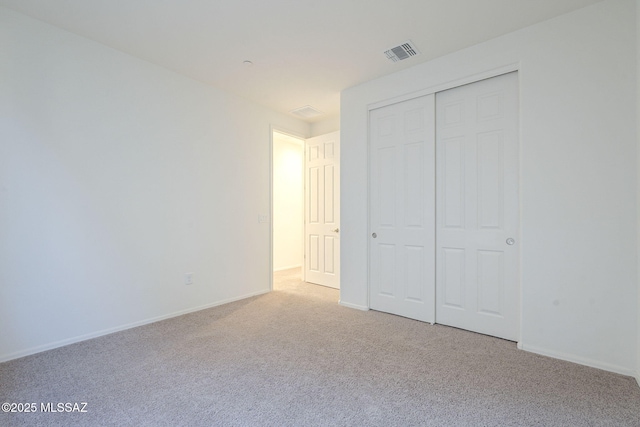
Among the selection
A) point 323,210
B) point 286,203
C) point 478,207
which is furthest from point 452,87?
point 286,203

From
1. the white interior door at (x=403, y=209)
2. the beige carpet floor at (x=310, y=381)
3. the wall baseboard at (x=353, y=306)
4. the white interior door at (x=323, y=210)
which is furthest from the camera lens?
the white interior door at (x=323, y=210)

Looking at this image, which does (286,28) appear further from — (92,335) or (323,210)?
(92,335)

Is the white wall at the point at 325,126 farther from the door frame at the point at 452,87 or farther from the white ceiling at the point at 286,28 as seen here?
the white ceiling at the point at 286,28

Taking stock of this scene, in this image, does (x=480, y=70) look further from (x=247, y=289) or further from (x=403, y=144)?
(x=247, y=289)

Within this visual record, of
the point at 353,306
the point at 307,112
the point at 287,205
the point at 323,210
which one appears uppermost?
the point at 307,112

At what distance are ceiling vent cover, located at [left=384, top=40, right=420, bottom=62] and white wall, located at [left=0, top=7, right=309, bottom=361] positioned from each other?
2075 millimetres

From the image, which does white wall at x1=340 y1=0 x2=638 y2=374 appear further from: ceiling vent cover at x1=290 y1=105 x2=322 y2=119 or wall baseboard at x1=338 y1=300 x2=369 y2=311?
ceiling vent cover at x1=290 y1=105 x2=322 y2=119

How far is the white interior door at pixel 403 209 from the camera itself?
10.7 feet

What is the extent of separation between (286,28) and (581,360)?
11.8ft

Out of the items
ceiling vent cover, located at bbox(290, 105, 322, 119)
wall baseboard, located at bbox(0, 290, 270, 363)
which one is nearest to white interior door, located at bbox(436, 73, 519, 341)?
ceiling vent cover, located at bbox(290, 105, 322, 119)

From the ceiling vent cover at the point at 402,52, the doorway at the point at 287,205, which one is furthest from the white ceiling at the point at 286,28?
the doorway at the point at 287,205

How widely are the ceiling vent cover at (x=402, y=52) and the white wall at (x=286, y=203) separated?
336cm

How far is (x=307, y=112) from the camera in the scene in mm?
4707

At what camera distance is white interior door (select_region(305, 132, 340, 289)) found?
4.73 metres
